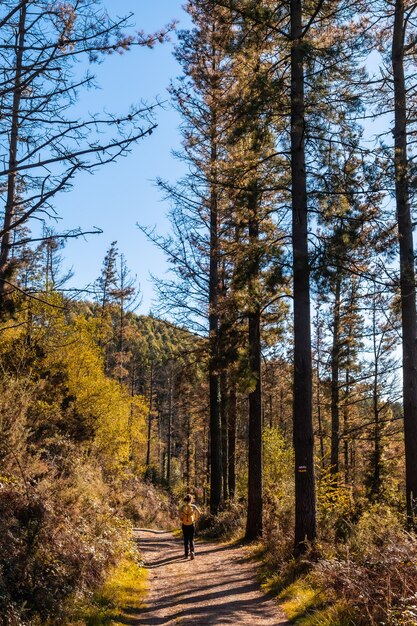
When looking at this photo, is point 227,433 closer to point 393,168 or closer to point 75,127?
point 393,168

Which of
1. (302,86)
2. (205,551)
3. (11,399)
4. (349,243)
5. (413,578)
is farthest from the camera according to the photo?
(205,551)

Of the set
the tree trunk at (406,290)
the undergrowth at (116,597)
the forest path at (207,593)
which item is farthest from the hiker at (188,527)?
the tree trunk at (406,290)

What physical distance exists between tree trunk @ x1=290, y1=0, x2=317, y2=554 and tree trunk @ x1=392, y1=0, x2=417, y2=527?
2.10 metres

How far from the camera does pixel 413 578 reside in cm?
593

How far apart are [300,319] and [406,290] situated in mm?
2556

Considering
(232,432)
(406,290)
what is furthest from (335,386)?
(406,290)

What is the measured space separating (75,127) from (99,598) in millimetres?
7058

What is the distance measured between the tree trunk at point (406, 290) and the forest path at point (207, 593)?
12.7 ft

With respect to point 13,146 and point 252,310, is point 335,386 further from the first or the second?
→ point 13,146

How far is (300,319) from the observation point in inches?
440

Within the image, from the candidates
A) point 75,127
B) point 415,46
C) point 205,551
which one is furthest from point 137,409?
point 75,127

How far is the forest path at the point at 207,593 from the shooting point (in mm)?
8016

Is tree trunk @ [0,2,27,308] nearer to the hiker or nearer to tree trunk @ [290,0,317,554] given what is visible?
tree trunk @ [290,0,317,554]

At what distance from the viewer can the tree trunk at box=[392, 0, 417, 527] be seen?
11516 millimetres
